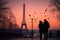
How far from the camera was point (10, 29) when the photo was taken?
653 inches

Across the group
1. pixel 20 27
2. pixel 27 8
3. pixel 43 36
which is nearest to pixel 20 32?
pixel 20 27

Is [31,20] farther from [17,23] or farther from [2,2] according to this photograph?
[2,2]

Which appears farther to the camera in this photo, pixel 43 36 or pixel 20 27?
pixel 20 27

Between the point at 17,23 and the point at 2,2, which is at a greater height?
the point at 2,2

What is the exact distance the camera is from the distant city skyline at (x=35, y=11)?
53.9ft

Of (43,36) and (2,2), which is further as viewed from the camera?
(2,2)

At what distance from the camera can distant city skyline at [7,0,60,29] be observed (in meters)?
16.4

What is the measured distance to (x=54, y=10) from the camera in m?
16.7

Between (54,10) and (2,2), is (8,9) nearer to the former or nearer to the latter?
(2,2)

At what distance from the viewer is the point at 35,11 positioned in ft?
54.7

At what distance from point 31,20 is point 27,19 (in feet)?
1.12

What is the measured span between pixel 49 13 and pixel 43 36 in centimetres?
348

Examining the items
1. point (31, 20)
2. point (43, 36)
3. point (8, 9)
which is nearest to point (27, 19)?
point (31, 20)

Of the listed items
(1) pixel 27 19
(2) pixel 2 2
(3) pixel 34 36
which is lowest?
(3) pixel 34 36
